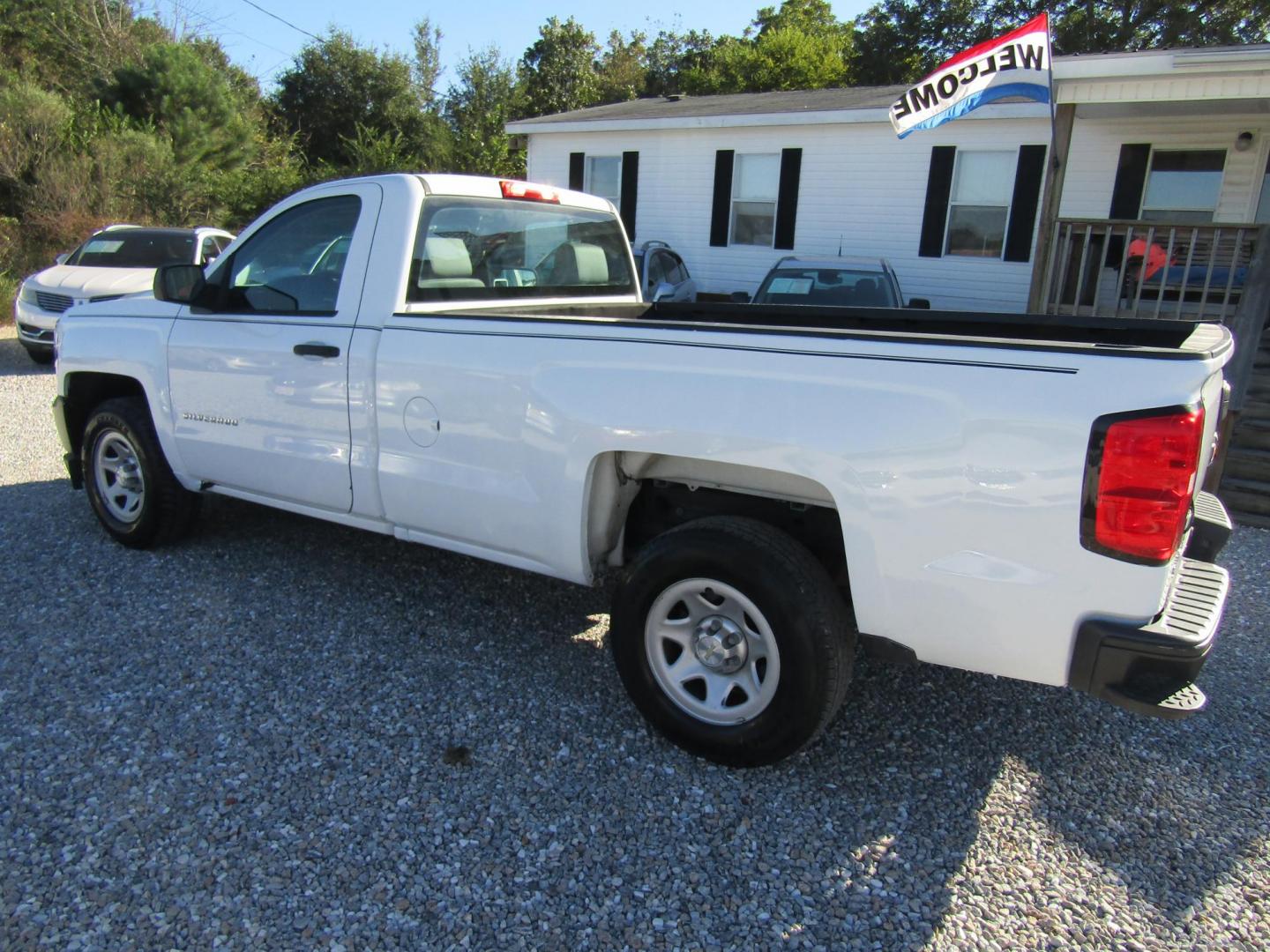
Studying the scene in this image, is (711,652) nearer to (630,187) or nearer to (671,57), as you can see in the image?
(630,187)

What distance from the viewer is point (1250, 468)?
647 cm

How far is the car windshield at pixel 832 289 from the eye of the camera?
32.2ft

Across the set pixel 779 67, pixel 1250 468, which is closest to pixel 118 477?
pixel 1250 468

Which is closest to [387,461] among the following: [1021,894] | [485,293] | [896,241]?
[485,293]

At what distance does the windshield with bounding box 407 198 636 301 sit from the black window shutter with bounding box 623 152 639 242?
11110 mm

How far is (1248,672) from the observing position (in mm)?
3941

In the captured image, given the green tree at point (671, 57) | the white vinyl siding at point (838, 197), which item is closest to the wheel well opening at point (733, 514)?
the white vinyl siding at point (838, 197)

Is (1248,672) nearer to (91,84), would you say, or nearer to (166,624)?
(166,624)

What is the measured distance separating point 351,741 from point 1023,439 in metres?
2.40

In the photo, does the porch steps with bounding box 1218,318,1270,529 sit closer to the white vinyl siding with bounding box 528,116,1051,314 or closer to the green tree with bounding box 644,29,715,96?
the white vinyl siding with bounding box 528,116,1051,314

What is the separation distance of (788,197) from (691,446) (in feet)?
40.4

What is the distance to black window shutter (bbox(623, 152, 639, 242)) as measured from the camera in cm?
1549

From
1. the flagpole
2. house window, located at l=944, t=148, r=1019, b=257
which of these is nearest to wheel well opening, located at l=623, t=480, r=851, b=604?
the flagpole

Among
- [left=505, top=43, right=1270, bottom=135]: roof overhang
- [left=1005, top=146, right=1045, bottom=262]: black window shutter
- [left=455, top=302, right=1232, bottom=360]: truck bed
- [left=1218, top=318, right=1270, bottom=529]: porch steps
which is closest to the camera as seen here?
[left=455, top=302, right=1232, bottom=360]: truck bed
